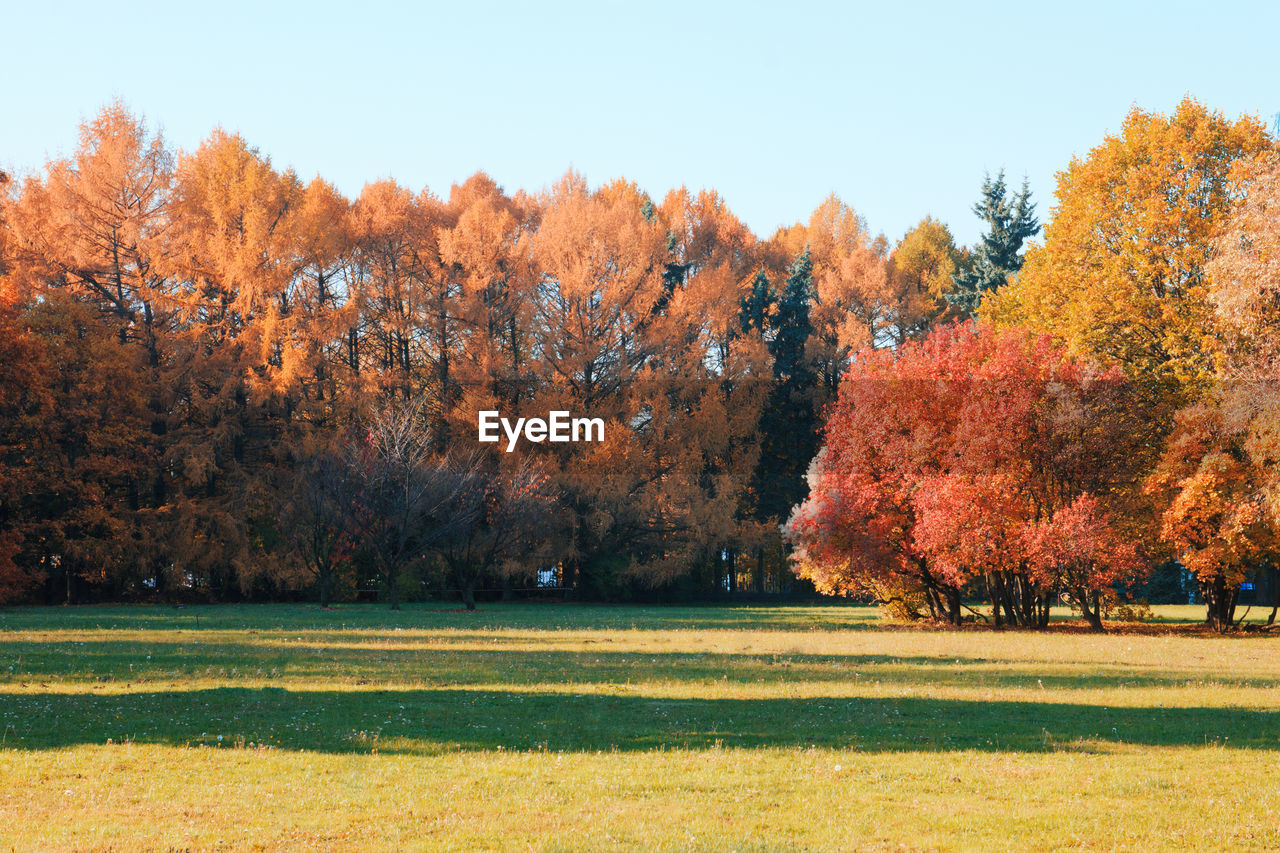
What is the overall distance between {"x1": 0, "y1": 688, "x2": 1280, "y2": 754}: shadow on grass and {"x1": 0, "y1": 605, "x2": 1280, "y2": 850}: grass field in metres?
0.07

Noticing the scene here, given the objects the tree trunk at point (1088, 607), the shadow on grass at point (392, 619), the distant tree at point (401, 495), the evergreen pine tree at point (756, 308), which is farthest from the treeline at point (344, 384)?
the tree trunk at point (1088, 607)

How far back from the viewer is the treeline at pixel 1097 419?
102ft

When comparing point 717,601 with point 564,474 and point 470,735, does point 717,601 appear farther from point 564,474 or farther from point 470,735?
point 470,735

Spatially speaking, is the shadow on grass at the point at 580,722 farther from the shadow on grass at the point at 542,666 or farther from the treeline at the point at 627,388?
the treeline at the point at 627,388

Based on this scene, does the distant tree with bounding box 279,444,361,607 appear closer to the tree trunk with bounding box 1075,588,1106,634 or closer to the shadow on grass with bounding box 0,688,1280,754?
the shadow on grass with bounding box 0,688,1280,754

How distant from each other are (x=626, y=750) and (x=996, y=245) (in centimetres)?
5970

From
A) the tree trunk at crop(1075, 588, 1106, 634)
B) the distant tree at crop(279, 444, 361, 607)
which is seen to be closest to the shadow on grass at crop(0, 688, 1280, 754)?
the tree trunk at crop(1075, 588, 1106, 634)

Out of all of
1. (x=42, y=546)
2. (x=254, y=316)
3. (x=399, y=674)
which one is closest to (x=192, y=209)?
(x=254, y=316)

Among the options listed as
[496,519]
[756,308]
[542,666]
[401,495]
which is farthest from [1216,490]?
[756,308]

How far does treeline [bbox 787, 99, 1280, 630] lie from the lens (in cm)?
3109

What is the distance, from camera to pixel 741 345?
59531mm

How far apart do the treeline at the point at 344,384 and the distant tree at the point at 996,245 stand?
4.10ft

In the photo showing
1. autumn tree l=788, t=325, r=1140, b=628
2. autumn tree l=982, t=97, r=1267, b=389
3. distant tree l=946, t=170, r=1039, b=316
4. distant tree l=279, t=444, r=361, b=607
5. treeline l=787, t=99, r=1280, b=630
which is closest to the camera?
treeline l=787, t=99, r=1280, b=630

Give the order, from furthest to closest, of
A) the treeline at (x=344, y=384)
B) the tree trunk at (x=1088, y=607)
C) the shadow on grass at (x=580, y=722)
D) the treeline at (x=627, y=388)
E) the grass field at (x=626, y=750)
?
the treeline at (x=344, y=384), the tree trunk at (x=1088, y=607), the treeline at (x=627, y=388), the shadow on grass at (x=580, y=722), the grass field at (x=626, y=750)
